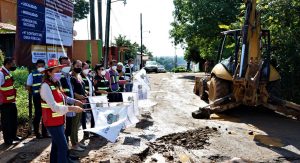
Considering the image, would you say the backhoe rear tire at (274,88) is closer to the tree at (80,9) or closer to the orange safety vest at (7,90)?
the orange safety vest at (7,90)

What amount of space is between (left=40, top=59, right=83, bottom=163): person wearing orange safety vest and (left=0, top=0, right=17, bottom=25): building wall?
835 inches

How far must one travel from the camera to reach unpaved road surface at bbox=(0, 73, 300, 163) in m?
7.14

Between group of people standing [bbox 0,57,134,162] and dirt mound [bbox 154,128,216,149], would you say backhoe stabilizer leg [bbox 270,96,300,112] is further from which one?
group of people standing [bbox 0,57,134,162]

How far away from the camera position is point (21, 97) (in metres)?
11.0

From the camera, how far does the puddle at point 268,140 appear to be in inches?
323

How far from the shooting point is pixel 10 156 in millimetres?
7062

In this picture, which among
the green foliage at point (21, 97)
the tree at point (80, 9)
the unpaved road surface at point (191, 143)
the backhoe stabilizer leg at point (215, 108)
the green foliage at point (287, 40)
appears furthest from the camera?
the tree at point (80, 9)

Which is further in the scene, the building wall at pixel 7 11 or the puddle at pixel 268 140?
the building wall at pixel 7 11

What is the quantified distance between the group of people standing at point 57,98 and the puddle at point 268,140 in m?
3.71

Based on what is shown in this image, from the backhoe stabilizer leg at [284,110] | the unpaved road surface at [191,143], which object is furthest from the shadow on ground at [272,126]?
the backhoe stabilizer leg at [284,110]

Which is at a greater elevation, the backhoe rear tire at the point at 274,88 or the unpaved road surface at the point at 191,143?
the backhoe rear tire at the point at 274,88

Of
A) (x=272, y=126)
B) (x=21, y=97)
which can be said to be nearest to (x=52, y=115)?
(x=21, y=97)

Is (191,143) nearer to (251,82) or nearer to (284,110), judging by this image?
(251,82)

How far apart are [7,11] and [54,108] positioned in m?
22.9
